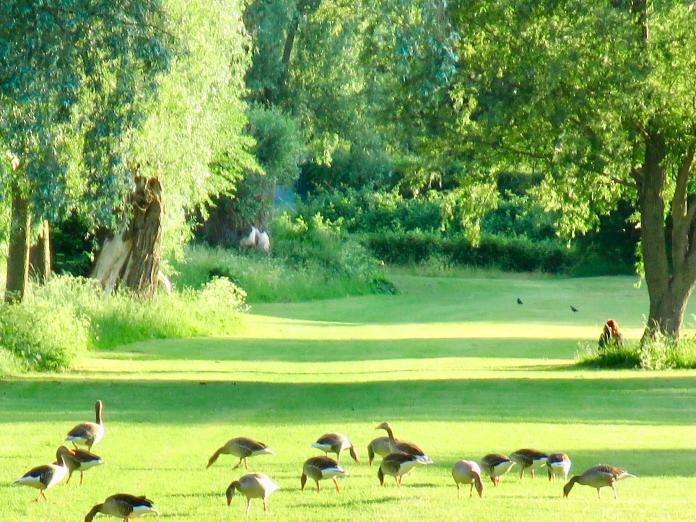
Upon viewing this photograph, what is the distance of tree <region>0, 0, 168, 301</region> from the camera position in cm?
1673

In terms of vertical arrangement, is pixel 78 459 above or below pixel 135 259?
above

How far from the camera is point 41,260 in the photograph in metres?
35.8

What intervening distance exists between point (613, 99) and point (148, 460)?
12.6 metres

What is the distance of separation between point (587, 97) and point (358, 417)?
28.3ft

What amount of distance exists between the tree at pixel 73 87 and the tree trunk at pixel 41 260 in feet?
45.7

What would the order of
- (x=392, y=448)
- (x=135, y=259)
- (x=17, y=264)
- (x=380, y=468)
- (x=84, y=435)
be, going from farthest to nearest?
(x=135, y=259) < (x=17, y=264) < (x=84, y=435) < (x=392, y=448) < (x=380, y=468)

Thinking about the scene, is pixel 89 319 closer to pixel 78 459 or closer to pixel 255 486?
pixel 78 459

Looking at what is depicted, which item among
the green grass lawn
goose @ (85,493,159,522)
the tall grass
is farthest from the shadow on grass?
goose @ (85,493,159,522)

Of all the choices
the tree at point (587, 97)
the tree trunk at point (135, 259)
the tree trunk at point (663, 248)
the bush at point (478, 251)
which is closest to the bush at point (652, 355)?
the tree trunk at point (663, 248)

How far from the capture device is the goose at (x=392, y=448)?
1241 cm

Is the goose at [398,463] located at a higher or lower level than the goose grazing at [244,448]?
higher

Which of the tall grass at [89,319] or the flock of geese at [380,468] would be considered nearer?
the flock of geese at [380,468]

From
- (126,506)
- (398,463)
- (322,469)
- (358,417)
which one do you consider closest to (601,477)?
(398,463)

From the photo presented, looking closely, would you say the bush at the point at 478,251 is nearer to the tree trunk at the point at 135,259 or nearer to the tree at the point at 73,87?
the tree trunk at the point at 135,259
